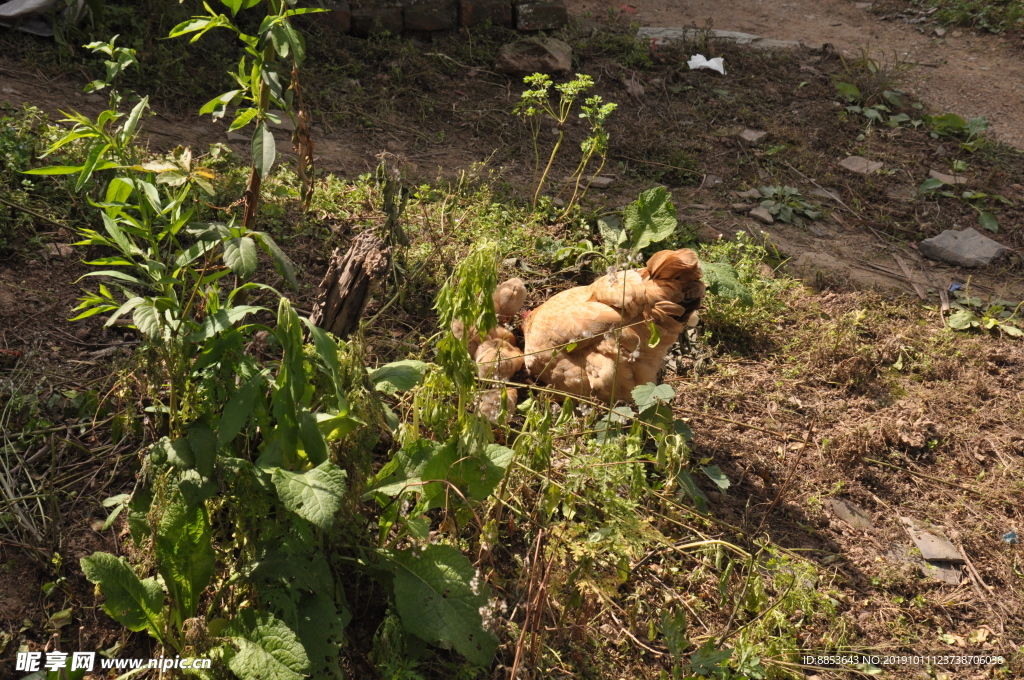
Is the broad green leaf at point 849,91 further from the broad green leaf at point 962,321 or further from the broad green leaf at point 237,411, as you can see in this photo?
the broad green leaf at point 237,411

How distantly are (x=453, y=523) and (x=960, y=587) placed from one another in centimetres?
198

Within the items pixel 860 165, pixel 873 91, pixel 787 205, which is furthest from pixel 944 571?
pixel 873 91

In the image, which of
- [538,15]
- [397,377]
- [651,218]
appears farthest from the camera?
[538,15]

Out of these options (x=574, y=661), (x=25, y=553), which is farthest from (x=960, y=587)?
(x=25, y=553)

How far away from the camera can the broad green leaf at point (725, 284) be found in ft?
12.6

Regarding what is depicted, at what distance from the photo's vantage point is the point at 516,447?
2.65 meters

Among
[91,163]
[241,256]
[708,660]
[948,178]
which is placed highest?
[91,163]

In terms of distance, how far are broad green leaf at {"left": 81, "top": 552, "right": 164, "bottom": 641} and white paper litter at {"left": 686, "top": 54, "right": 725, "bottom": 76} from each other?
20.4 feet

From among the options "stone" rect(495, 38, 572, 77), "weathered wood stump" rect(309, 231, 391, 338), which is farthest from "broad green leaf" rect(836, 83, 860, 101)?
"weathered wood stump" rect(309, 231, 391, 338)

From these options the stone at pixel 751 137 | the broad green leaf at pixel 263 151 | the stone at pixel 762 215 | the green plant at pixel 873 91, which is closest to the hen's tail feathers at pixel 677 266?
the broad green leaf at pixel 263 151

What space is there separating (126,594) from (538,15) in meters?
6.01

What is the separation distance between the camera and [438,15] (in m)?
6.61

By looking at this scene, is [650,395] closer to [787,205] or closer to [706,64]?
[787,205]

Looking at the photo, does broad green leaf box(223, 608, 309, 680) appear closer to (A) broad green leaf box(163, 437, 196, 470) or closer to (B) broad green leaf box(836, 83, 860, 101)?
(A) broad green leaf box(163, 437, 196, 470)
